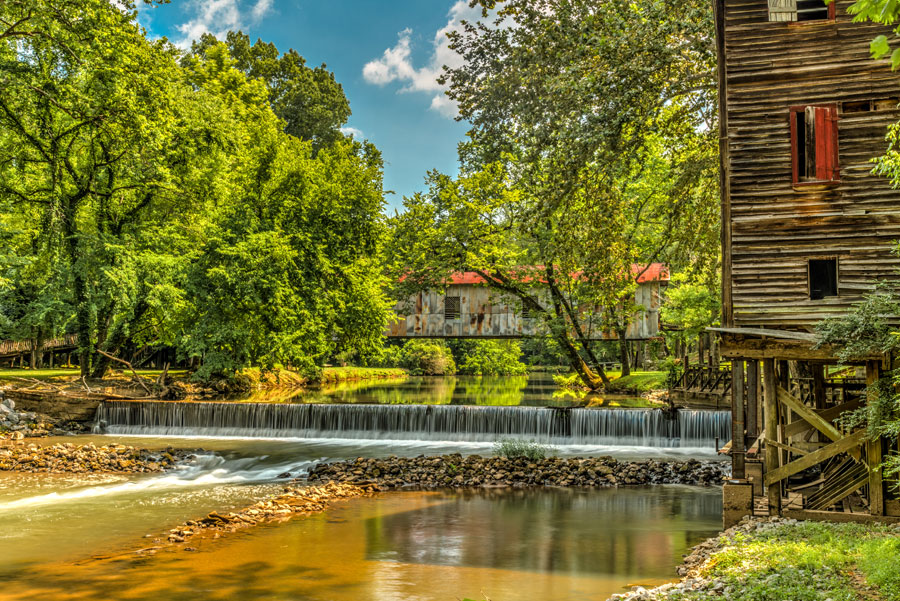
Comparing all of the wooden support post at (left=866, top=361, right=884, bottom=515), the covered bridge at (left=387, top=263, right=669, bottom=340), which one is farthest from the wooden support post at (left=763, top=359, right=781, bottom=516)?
the covered bridge at (left=387, top=263, right=669, bottom=340)

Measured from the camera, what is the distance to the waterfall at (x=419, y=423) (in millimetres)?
22812

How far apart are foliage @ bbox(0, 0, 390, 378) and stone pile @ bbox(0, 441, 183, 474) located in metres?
6.71

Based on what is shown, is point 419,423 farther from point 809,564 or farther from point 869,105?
point 809,564

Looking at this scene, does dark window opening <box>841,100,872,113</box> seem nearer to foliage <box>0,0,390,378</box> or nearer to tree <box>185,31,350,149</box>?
foliage <box>0,0,390,378</box>

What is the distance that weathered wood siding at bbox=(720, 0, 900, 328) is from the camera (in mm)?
12477

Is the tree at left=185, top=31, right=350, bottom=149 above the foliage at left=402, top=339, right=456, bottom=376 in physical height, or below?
above

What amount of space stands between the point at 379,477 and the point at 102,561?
764cm

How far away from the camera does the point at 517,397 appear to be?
1359 inches

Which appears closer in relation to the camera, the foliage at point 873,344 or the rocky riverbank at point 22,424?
the foliage at point 873,344

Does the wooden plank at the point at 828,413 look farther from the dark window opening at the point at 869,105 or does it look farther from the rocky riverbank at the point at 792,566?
the dark window opening at the point at 869,105

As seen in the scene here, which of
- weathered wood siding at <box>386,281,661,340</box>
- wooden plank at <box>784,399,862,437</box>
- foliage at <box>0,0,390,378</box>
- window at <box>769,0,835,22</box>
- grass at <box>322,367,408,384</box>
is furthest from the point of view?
grass at <box>322,367,408,384</box>

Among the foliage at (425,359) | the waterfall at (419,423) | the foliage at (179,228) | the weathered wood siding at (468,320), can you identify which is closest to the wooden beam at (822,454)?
the waterfall at (419,423)

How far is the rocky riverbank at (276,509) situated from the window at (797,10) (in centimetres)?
1301

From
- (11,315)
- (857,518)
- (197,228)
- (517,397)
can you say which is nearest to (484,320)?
(517,397)
